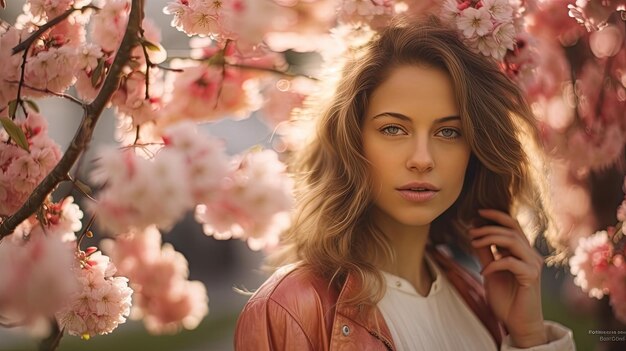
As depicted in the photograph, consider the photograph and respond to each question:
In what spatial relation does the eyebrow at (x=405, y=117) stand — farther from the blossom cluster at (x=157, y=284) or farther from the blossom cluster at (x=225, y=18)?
the blossom cluster at (x=157, y=284)

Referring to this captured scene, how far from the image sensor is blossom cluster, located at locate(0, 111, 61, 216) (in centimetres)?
120

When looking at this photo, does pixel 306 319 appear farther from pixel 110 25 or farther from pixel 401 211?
pixel 110 25

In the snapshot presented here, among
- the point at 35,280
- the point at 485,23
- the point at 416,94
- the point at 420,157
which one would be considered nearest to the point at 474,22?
the point at 485,23

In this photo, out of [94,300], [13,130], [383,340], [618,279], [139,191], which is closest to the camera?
[139,191]

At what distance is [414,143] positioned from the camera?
51.9 inches

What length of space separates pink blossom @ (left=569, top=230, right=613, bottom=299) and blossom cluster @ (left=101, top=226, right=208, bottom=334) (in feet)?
2.93

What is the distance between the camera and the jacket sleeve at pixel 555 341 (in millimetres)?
1496

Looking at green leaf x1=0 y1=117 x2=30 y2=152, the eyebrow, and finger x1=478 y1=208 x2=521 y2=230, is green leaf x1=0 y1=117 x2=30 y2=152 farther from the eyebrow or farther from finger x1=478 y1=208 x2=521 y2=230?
finger x1=478 y1=208 x2=521 y2=230

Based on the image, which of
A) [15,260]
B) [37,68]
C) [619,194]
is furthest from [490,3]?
[15,260]

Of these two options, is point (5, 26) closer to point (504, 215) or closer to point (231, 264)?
point (504, 215)

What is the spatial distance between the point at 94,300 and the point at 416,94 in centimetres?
66

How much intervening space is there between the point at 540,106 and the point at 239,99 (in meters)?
0.83

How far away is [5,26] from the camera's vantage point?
4.09ft

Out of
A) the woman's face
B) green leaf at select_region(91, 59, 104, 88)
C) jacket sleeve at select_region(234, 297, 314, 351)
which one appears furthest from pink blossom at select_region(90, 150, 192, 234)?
the woman's face
